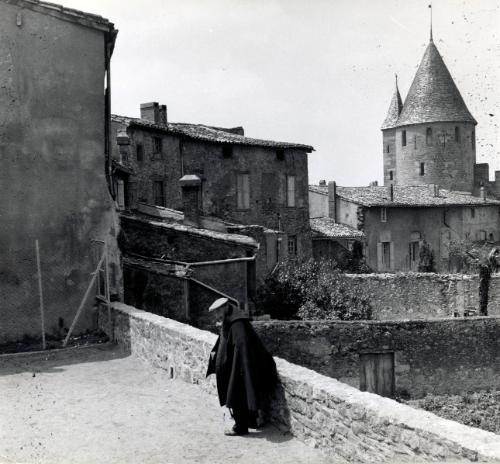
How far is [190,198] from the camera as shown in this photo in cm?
2455

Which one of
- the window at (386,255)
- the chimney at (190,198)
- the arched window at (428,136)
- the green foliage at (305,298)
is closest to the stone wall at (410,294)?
the green foliage at (305,298)

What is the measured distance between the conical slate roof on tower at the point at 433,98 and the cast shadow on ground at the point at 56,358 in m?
49.1

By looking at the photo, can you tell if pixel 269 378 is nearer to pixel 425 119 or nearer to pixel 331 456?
pixel 331 456

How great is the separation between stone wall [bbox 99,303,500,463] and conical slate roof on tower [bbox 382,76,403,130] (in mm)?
55491

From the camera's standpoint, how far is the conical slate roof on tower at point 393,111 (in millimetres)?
61931

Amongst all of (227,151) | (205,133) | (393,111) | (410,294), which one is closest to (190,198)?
(227,151)

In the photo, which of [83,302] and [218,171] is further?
[218,171]

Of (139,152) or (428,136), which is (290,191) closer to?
(139,152)

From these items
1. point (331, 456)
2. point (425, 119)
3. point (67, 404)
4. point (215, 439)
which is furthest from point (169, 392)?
point (425, 119)

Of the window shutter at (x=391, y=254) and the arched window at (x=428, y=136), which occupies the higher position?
the arched window at (x=428, y=136)

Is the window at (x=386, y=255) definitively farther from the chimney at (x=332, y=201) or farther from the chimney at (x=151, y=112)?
the chimney at (x=151, y=112)

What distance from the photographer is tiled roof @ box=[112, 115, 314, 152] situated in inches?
1111

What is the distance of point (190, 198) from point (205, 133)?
930 cm

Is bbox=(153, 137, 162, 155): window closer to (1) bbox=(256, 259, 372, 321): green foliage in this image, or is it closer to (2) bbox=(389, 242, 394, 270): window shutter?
(1) bbox=(256, 259, 372, 321): green foliage
